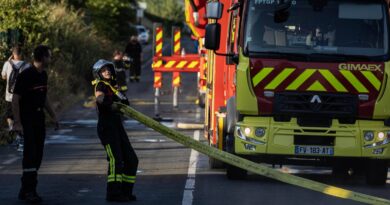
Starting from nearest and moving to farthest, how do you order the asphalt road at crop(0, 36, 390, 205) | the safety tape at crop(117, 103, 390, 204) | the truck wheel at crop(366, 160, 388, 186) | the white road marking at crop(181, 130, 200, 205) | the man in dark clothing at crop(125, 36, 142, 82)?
the safety tape at crop(117, 103, 390, 204) → the white road marking at crop(181, 130, 200, 205) → the asphalt road at crop(0, 36, 390, 205) → the truck wheel at crop(366, 160, 388, 186) → the man in dark clothing at crop(125, 36, 142, 82)

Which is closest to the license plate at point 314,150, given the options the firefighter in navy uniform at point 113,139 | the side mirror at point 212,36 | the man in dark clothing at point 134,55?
the side mirror at point 212,36

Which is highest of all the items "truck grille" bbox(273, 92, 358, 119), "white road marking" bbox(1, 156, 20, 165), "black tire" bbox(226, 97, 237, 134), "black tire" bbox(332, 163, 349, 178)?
"truck grille" bbox(273, 92, 358, 119)

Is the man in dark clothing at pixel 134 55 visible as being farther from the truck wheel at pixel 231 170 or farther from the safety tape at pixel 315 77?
the safety tape at pixel 315 77

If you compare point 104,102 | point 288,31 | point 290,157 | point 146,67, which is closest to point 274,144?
point 290,157

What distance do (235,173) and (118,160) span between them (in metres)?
2.54

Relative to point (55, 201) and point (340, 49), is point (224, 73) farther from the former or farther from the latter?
point (55, 201)

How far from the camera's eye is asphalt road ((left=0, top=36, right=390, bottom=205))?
1246cm

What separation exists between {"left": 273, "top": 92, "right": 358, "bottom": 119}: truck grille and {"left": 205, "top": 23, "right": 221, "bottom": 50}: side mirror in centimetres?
103

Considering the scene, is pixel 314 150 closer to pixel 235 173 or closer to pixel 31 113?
pixel 235 173

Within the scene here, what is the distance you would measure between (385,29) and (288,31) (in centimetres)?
126

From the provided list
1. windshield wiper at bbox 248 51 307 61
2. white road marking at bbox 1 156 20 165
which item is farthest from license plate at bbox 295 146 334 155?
white road marking at bbox 1 156 20 165

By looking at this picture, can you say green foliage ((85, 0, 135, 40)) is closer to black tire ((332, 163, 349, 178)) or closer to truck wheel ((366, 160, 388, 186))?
black tire ((332, 163, 349, 178))

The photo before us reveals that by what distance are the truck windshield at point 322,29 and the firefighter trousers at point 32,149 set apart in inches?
118

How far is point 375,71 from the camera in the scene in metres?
13.5
